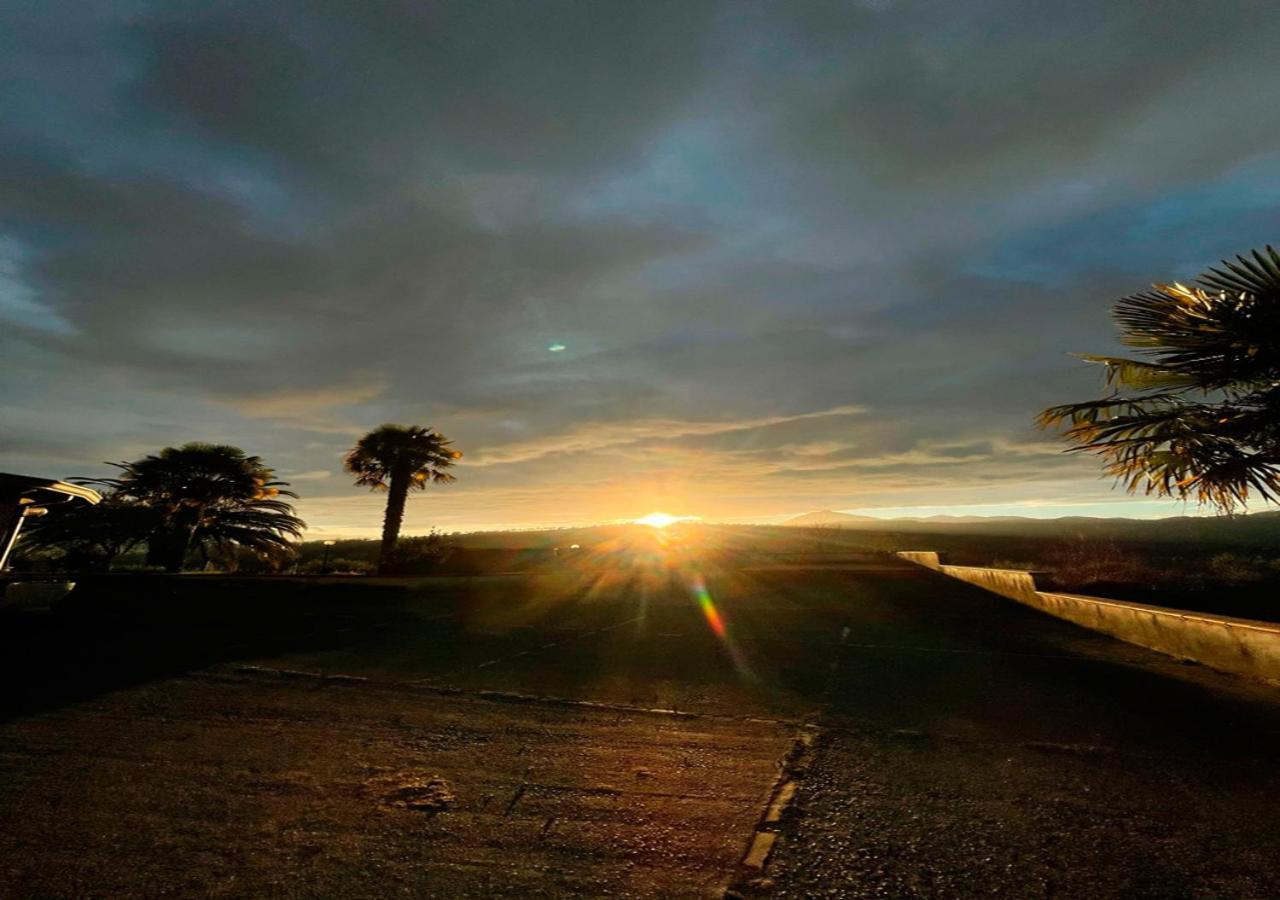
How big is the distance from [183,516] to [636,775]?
27974 millimetres

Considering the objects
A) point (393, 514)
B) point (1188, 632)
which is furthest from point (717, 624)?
point (393, 514)

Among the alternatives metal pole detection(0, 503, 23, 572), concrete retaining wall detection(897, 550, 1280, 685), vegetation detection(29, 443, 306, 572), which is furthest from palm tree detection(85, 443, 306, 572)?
concrete retaining wall detection(897, 550, 1280, 685)

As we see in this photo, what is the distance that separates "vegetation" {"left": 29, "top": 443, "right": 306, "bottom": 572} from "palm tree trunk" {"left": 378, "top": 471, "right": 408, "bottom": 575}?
3.59 metres

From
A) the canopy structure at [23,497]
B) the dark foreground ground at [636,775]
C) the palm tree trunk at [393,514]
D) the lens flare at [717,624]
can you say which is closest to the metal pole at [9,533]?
the canopy structure at [23,497]

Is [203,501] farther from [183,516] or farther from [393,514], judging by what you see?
[393,514]

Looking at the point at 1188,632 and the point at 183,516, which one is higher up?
the point at 183,516

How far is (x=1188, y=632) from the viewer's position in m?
6.69

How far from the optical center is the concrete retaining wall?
5627 millimetres

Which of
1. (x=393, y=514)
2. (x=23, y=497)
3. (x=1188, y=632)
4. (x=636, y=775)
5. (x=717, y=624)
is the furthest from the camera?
(x=393, y=514)

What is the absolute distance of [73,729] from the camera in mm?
4336

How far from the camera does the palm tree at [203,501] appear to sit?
23.7 m

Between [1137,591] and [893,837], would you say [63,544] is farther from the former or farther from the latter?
[1137,591]

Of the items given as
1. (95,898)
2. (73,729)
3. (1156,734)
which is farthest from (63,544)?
(1156,734)

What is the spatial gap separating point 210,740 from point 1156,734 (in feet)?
22.4
